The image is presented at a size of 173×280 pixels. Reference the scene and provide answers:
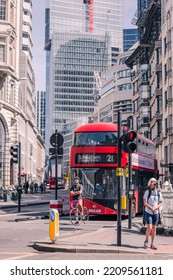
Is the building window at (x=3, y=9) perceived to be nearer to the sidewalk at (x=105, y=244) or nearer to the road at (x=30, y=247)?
the road at (x=30, y=247)

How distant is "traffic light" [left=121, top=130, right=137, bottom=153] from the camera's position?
45.5ft

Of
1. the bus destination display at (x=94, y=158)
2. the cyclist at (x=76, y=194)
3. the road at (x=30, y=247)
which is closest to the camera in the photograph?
the road at (x=30, y=247)

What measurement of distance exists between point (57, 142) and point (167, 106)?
1310 inches

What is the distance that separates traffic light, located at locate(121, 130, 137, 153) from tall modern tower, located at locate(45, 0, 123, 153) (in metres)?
11.6

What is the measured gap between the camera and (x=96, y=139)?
75.8 ft

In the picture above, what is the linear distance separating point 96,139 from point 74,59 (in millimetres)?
Result: 90067

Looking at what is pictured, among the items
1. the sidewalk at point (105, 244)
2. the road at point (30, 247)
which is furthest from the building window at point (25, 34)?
the sidewalk at point (105, 244)

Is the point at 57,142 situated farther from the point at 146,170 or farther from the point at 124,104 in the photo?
the point at 124,104

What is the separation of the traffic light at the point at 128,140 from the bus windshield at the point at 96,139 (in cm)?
881

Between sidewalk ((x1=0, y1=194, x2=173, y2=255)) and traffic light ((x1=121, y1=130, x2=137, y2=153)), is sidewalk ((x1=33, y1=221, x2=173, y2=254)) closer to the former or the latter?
sidewalk ((x1=0, y1=194, x2=173, y2=255))

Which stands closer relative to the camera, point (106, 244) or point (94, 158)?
point (106, 244)

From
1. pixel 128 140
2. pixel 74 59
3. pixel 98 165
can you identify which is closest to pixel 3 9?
pixel 98 165

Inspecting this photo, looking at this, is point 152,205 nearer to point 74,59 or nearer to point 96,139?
point 96,139

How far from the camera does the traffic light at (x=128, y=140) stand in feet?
45.5
